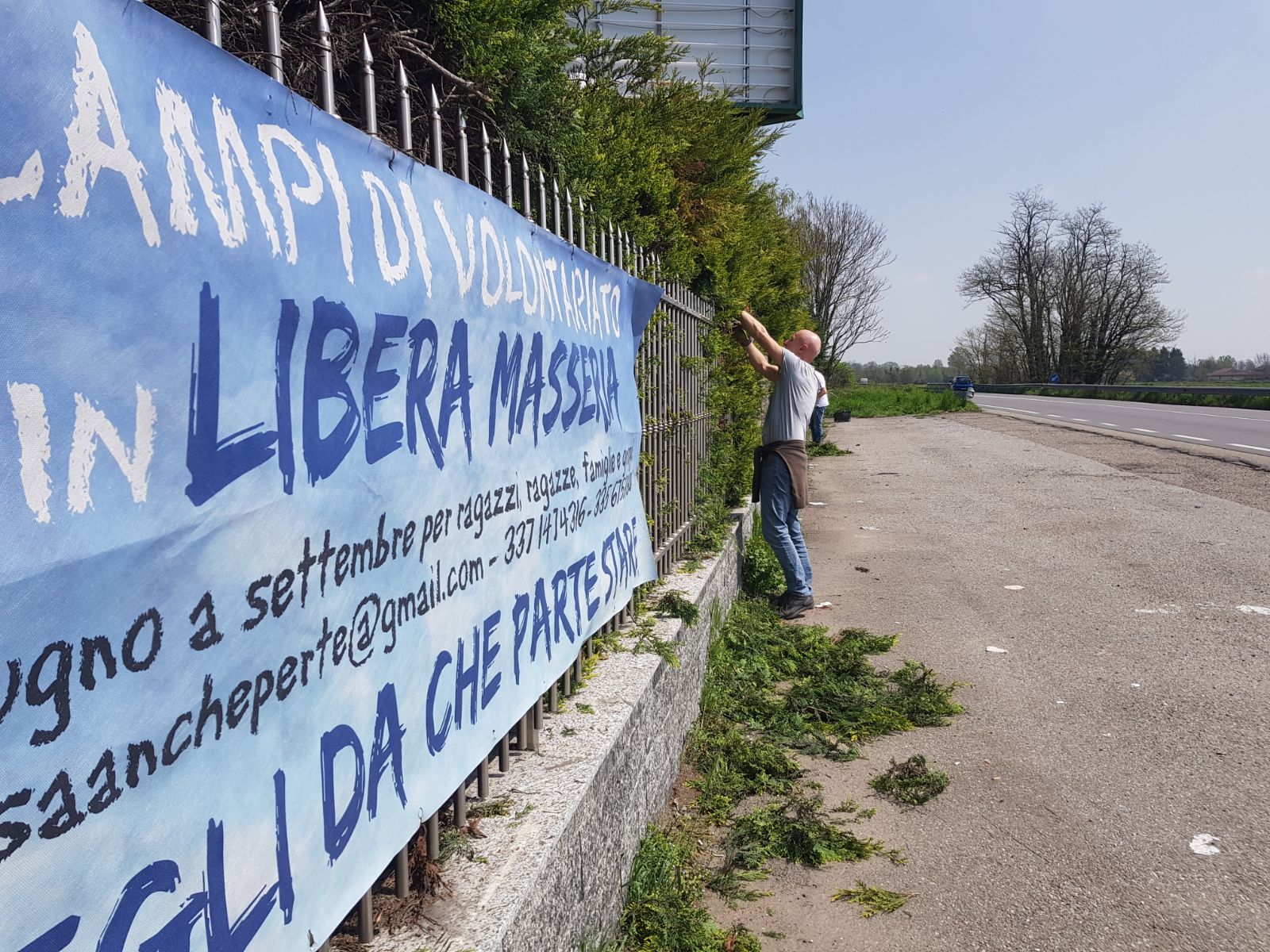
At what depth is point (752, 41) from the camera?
13.0 meters

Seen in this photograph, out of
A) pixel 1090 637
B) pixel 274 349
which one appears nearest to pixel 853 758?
pixel 1090 637

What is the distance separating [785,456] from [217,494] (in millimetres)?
5567

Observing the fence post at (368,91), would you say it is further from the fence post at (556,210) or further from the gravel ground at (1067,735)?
the gravel ground at (1067,735)

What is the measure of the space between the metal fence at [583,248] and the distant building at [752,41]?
25.6 feet

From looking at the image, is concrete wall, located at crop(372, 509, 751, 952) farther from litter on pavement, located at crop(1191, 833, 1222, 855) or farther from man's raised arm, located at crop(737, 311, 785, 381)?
man's raised arm, located at crop(737, 311, 785, 381)

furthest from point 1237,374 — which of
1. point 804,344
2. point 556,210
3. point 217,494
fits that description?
point 217,494

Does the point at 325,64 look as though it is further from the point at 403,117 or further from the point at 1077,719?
the point at 1077,719

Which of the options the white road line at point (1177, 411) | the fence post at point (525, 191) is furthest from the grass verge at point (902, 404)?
the fence post at point (525, 191)

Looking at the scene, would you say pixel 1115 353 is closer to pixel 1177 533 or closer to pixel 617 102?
pixel 1177 533

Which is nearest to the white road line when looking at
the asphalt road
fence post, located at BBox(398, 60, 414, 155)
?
the asphalt road

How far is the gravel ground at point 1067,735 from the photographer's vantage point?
10.1ft

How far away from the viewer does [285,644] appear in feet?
4.61

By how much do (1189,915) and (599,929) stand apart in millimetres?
1952

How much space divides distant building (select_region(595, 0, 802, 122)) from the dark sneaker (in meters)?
8.49
